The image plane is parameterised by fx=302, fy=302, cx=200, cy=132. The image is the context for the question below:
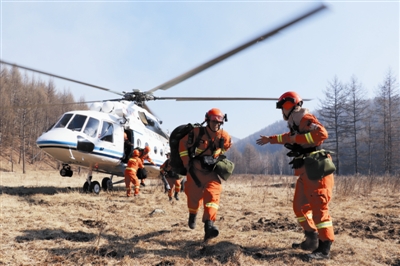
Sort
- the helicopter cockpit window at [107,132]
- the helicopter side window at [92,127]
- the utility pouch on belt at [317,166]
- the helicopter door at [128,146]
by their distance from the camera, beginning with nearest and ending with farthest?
the utility pouch on belt at [317,166] < the helicopter side window at [92,127] < the helicopter cockpit window at [107,132] < the helicopter door at [128,146]

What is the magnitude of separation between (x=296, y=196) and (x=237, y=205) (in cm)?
382

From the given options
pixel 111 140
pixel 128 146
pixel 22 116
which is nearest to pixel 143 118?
pixel 128 146

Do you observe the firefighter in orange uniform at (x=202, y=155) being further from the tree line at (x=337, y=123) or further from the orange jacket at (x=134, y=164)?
the tree line at (x=337, y=123)

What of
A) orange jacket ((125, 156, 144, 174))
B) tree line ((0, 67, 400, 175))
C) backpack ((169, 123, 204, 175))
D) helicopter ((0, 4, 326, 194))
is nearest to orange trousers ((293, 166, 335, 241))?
backpack ((169, 123, 204, 175))

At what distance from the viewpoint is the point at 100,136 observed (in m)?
9.30

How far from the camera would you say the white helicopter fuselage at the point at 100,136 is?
8336 millimetres

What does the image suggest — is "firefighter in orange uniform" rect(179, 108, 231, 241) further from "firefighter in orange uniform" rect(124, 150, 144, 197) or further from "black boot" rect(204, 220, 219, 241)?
"firefighter in orange uniform" rect(124, 150, 144, 197)

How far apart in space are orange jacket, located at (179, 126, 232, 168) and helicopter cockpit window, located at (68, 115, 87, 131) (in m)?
5.13

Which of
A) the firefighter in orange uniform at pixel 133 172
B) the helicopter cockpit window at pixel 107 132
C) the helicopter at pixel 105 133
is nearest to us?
the helicopter at pixel 105 133

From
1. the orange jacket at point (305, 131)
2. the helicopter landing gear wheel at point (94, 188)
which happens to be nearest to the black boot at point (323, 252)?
the orange jacket at point (305, 131)

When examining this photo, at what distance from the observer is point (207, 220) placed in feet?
13.0

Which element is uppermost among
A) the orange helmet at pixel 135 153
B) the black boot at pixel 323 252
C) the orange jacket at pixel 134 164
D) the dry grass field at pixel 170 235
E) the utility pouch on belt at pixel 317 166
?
the orange helmet at pixel 135 153

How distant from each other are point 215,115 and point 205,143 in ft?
1.50

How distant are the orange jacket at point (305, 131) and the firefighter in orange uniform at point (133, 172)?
20.4ft
